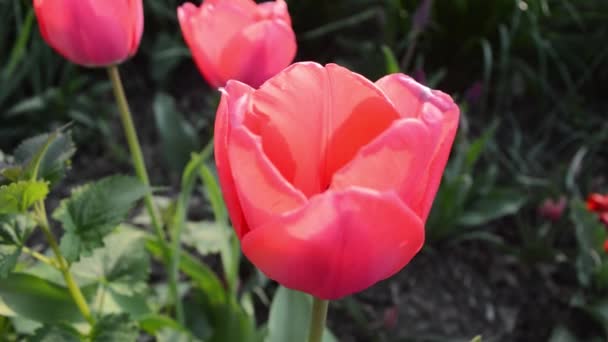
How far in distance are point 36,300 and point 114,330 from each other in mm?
220

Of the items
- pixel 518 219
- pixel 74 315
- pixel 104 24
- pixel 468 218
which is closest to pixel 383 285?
pixel 468 218

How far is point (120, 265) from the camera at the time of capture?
0.90 metres

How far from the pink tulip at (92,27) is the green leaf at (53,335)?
0.35 metres

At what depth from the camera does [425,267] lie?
1636mm

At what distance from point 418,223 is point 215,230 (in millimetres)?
738

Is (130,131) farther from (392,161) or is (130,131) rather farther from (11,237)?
(392,161)

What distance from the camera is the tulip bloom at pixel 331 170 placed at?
0.47 meters

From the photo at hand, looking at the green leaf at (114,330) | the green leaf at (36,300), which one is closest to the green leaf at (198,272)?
the green leaf at (36,300)

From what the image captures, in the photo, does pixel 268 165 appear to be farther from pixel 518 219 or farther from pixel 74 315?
pixel 518 219

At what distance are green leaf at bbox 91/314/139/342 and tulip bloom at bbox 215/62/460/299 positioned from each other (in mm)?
310

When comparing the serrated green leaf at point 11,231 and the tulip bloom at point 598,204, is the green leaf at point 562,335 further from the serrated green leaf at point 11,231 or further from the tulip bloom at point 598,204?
the serrated green leaf at point 11,231

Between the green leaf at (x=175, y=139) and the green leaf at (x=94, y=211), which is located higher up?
the green leaf at (x=94, y=211)

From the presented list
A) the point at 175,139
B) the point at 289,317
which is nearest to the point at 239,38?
the point at 289,317

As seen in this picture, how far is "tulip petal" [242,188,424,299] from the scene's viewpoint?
0.47m
